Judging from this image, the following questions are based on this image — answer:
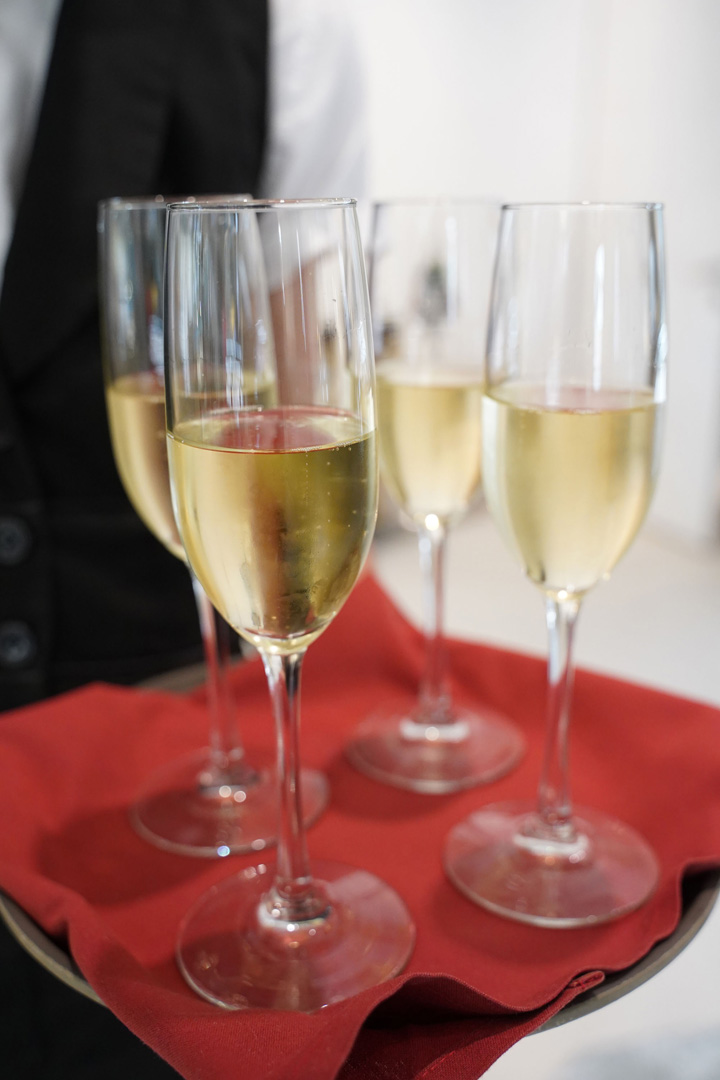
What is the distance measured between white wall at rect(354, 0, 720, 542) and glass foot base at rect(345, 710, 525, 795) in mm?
2529

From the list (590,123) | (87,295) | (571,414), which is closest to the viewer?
(571,414)

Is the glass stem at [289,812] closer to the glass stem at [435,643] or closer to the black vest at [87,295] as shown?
the glass stem at [435,643]

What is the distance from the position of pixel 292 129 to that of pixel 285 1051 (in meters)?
0.81

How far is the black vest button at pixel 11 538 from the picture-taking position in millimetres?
929

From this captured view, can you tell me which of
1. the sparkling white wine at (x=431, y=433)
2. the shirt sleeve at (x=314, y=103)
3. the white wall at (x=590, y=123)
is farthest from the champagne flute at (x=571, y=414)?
the white wall at (x=590, y=123)

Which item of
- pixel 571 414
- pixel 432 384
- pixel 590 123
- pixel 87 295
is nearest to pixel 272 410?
pixel 571 414

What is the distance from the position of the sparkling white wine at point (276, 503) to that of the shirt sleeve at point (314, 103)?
55 centimetres

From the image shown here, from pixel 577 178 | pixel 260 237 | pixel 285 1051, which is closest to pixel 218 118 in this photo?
pixel 260 237

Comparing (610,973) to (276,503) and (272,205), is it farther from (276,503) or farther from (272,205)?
(272,205)

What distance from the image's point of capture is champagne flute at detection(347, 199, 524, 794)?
673mm

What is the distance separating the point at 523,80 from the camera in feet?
11.6

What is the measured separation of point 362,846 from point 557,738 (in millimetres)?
133

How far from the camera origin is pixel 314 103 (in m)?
0.94

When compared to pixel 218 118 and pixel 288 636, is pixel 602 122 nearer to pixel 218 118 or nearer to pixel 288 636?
pixel 218 118
